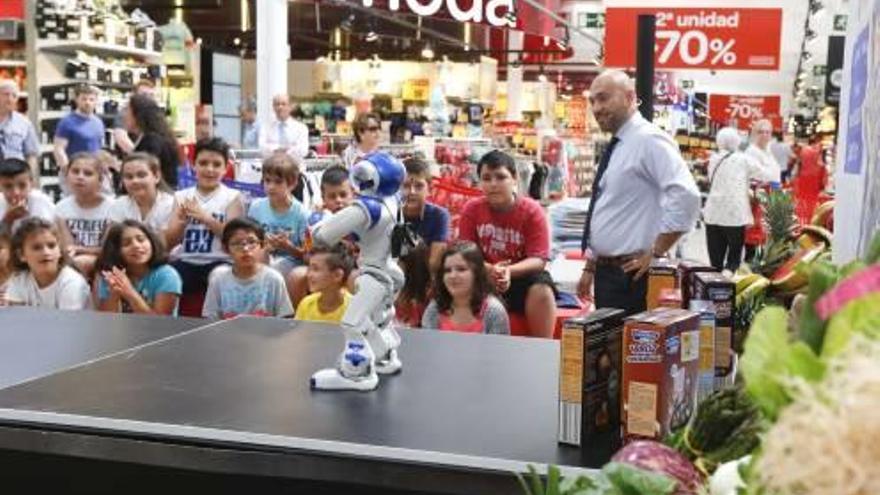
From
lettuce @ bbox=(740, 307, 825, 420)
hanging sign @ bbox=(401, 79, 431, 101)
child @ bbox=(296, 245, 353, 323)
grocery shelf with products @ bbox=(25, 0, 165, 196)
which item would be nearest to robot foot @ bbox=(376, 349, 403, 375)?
child @ bbox=(296, 245, 353, 323)

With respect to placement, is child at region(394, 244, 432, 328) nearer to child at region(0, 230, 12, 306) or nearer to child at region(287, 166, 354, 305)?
child at region(287, 166, 354, 305)

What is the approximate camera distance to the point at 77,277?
12.8ft

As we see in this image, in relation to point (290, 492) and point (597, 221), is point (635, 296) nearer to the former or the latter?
point (597, 221)

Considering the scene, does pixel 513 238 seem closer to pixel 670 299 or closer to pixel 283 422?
pixel 670 299

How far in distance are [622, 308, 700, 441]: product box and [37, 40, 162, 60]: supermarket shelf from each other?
849 cm

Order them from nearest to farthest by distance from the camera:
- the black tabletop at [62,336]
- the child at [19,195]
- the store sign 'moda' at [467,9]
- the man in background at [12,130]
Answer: the black tabletop at [62,336], the child at [19,195], the man in background at [12,130], the store sign 'moda' at [467,9]

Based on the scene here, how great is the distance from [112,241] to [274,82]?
510cm

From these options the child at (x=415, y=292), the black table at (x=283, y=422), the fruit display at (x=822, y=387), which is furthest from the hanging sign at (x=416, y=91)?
the fruit display at (x=822, y=387)

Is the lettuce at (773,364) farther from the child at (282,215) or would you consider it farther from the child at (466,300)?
the child at (282,215)

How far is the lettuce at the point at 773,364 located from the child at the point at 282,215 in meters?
4.06

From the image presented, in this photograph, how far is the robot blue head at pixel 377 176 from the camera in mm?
2104

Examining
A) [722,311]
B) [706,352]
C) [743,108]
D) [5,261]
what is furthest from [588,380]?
[743,108]

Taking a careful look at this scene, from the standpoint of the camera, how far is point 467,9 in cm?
920

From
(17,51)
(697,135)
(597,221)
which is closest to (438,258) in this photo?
(597,221)
